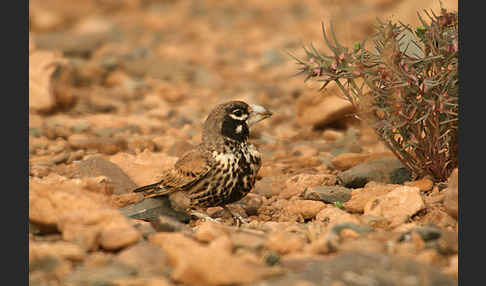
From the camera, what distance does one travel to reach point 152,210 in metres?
6.42

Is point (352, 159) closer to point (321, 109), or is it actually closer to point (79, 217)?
point (321, 109)

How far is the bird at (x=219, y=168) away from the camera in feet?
20.3

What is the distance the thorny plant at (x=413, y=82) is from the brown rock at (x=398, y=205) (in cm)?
52

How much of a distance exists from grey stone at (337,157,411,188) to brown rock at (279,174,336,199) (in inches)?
5.1

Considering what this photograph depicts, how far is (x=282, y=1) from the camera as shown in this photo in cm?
1981

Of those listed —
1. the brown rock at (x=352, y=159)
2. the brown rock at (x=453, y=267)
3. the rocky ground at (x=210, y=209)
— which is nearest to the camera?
the brown rock at (x=453, y=267)

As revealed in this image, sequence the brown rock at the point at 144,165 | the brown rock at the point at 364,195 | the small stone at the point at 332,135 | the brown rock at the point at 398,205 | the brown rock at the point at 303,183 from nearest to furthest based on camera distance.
Answer: 1. the brown rock at the point at 398,205
2. the brown rock at the point at 364,195
3. the brown rock at the point at 303,183
4. the brown rock at the point at 144,165
5. the small stone at the point at 332,135

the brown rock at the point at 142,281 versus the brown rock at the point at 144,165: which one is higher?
the brown rock at the point at 144,165

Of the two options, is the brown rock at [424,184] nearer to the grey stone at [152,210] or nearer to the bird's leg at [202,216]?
the bird's leg at [202,216]

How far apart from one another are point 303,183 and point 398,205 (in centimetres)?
145

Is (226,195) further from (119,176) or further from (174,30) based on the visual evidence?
(174,30)

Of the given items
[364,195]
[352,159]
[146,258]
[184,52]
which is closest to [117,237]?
[146,258]

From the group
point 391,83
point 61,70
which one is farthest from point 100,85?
point 391,83

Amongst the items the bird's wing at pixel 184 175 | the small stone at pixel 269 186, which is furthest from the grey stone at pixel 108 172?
the small stone at pixel 269 186
